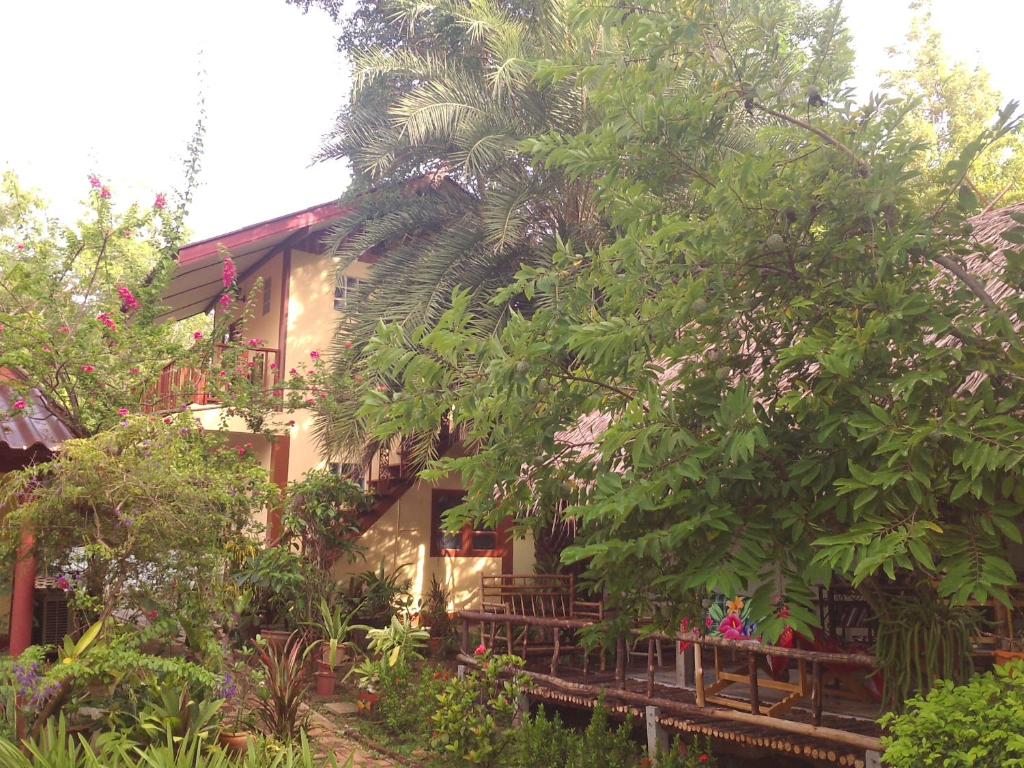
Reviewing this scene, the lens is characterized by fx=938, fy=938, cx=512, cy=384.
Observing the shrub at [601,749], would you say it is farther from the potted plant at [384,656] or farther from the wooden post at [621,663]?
the potted plant at [384,656]

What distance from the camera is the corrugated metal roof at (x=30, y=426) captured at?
8.20 metres

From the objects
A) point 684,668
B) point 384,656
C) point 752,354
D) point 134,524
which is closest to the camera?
point 752,354

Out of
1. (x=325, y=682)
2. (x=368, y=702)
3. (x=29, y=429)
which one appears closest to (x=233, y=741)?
(x=368, y=702)

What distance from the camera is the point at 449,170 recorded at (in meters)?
12.9

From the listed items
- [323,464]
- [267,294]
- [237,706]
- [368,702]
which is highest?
A: [267,294]

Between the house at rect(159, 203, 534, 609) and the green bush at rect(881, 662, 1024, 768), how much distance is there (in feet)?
36.0

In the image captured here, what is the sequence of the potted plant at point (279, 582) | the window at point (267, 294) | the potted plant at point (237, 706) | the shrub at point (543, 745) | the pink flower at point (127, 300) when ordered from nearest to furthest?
the potted plant at point (237, 706) → the shrub at point (543, 745) → the pink flower at point (127, 300) → the potted plant at point (279, 582) → the window at point (267, 294)

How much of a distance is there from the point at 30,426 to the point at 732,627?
21.6 feet

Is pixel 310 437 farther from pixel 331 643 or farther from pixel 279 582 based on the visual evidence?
pixel 331 643

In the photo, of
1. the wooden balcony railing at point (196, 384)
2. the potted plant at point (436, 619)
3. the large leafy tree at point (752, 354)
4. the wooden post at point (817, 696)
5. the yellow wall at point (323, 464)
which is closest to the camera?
the large leafy tree at point (752, 354)

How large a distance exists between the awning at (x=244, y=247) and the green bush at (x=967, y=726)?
11224 millimetres

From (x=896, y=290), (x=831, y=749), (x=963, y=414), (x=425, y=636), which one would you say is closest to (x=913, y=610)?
(x=963, y=414)

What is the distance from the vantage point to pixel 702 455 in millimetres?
3736

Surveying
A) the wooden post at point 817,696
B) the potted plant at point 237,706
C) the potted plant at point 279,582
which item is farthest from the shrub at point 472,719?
the potted plant at point 279,582
